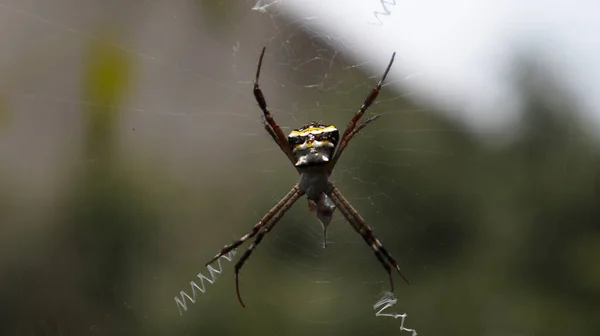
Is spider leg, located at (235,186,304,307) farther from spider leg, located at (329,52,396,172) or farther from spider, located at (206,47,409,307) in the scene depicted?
spider leg, located at (329,52,396,172)

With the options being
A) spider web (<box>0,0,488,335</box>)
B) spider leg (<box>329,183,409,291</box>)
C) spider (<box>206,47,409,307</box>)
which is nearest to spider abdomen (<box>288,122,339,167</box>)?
spider (<box>206,47,409,307</box>)

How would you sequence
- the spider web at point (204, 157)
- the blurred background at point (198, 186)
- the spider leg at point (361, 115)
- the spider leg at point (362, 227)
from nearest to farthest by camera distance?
the spider leg at point (361, 115) < the spider leg at point (362, 227) < the blurred background at point (198, 186) < the spider web at point (204, 157)

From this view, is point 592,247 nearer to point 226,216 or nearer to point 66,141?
point 226,216

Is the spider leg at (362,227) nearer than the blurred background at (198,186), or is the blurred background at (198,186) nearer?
the spider leg at (362,227)

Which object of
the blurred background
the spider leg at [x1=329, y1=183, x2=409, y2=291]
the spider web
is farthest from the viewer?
the spider web

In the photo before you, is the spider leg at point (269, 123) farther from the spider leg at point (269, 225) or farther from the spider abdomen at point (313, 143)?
the spider leg at point (269, 225)

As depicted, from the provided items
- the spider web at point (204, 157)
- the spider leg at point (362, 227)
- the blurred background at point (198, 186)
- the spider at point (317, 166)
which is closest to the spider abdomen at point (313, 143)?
the spider at point (317, 166)
